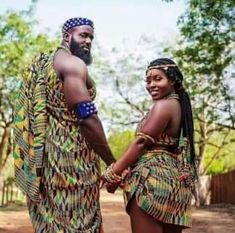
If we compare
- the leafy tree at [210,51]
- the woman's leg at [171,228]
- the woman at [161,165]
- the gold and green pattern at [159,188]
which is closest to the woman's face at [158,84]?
the woman at [161,165]

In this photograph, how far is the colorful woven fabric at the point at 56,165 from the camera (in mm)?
3334

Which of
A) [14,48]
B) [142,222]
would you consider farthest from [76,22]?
[14,48]

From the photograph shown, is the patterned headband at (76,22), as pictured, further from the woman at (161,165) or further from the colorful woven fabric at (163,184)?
the colorful woven fabric at (163,184)

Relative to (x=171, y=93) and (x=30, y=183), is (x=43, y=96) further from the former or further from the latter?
(x=171, y=93)

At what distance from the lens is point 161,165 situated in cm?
346

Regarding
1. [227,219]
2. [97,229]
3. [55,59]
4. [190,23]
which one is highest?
[190,23]

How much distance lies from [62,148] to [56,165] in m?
0.11

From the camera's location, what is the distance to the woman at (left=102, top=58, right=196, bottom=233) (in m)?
3.43

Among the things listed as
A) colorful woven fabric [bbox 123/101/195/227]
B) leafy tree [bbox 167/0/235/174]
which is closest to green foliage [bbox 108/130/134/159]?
leafy tree [bbox 167/0/235/174]

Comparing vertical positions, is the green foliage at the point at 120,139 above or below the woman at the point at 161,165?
above

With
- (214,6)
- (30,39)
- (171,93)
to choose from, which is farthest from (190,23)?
(171,93)

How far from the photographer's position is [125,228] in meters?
12.8

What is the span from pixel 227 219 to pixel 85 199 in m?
13.1

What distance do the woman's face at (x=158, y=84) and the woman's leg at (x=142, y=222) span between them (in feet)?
2.25
